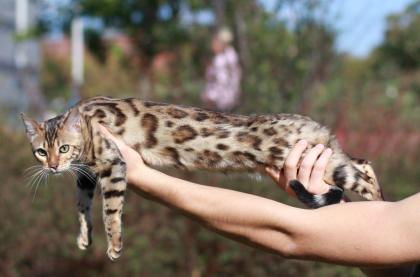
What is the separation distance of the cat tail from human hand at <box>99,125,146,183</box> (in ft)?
2.04

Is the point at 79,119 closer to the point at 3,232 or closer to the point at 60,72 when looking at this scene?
the point at 3,232

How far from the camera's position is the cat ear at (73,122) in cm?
374

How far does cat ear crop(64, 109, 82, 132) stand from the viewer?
3738 mm

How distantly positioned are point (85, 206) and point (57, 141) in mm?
374

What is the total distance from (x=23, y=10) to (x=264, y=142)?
54.7 ft

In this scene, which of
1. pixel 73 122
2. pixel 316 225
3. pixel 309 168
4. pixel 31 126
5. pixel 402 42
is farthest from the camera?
pixel 402 42

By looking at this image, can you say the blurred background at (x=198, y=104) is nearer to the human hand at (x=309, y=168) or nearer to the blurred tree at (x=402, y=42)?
the human hand at (x=309, y=168)

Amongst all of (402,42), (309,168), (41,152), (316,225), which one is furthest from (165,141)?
(402,42)

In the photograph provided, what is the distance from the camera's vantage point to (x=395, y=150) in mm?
8883

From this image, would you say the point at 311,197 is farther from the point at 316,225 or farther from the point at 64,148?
the point at 64,148

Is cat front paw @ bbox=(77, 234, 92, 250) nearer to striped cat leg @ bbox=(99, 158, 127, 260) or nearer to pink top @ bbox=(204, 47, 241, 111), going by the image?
striped cat leg @ bbox=(99, 158, 127, 260)

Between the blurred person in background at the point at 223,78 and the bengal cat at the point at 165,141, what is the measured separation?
457 centimetres

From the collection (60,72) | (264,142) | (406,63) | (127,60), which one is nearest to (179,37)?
(127,60)

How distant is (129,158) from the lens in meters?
3.24
